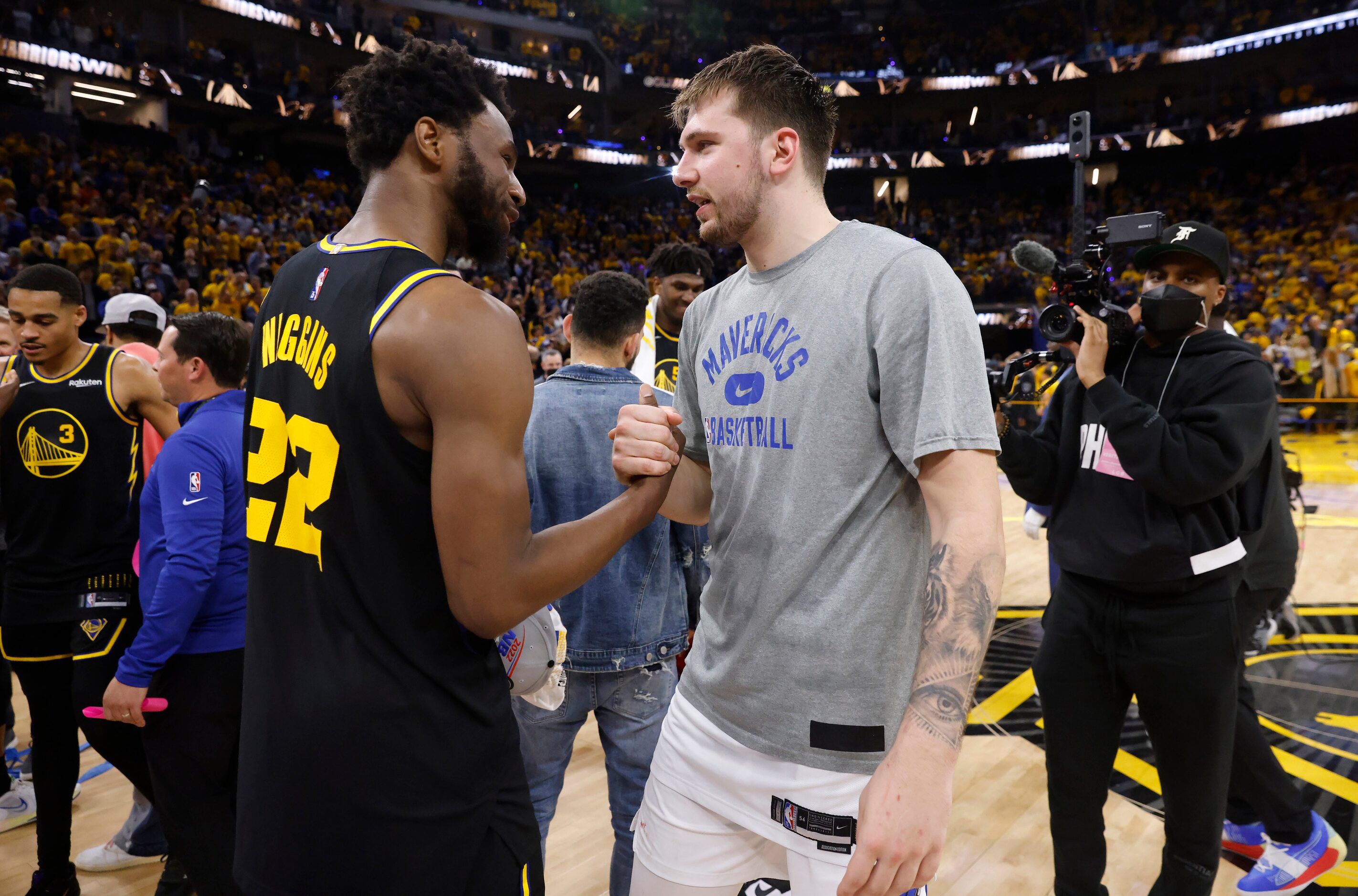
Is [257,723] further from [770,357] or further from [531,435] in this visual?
[531,435]

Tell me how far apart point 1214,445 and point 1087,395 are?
332 mm

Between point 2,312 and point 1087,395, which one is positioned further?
point 2,312

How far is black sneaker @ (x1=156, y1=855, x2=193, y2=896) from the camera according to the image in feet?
8.58

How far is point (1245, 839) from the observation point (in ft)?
9.57

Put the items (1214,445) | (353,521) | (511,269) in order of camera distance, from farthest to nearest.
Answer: (511,269), (1214,445), (353,521)

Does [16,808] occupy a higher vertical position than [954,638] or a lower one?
lower

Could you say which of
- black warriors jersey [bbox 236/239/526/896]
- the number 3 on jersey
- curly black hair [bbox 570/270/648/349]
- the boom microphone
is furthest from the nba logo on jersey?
the boom microphone

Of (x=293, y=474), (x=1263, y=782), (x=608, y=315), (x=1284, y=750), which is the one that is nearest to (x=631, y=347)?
(x=608, y=315)

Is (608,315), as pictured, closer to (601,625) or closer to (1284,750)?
(601,625)

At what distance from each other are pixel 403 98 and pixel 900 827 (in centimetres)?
130

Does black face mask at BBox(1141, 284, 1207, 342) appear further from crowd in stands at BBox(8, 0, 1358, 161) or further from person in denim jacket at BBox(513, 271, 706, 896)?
crowd in stands at BBox(8, 0, 1358, 161)

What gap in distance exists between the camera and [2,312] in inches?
160

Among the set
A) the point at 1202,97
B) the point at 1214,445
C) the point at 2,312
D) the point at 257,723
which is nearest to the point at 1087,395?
the point at 1214,445

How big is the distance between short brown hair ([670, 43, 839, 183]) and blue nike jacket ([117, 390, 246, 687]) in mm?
1543
